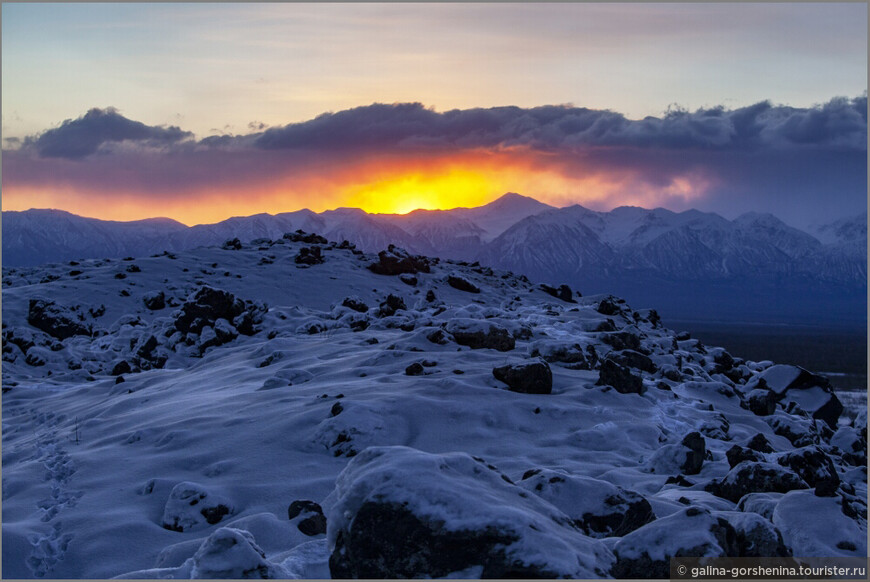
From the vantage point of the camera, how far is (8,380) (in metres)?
20.2

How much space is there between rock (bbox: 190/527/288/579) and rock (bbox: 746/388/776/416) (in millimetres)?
12895

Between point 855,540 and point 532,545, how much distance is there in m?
3.63

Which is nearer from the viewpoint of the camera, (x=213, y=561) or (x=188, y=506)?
(x=213, y=561)

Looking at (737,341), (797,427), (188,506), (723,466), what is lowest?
(737,341)

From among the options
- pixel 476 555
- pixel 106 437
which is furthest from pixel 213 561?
pixel 106 437

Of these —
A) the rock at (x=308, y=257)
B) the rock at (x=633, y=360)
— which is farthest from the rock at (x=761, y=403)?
the rock at (x=308, y=257)

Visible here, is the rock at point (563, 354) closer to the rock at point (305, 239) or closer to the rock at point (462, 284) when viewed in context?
the rock at point (462, 284)

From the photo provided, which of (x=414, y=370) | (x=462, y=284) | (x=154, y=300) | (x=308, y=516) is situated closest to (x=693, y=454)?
(x=308, y=516)

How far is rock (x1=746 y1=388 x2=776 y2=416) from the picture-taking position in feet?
51.9

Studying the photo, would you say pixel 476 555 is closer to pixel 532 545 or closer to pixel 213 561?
pixel 532 545

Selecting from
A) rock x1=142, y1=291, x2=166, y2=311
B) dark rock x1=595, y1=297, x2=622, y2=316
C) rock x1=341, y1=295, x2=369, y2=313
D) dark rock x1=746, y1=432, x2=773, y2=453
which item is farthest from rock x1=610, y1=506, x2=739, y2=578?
rock x1=142, y1=291, x2=166, y2=311

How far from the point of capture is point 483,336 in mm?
16828

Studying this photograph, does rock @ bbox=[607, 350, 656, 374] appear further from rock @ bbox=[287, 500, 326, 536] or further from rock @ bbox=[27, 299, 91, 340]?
rock @ bbox=[27, 299, 91, 340]

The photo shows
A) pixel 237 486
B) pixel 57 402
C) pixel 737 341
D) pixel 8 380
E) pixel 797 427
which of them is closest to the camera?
pixel 237 486
